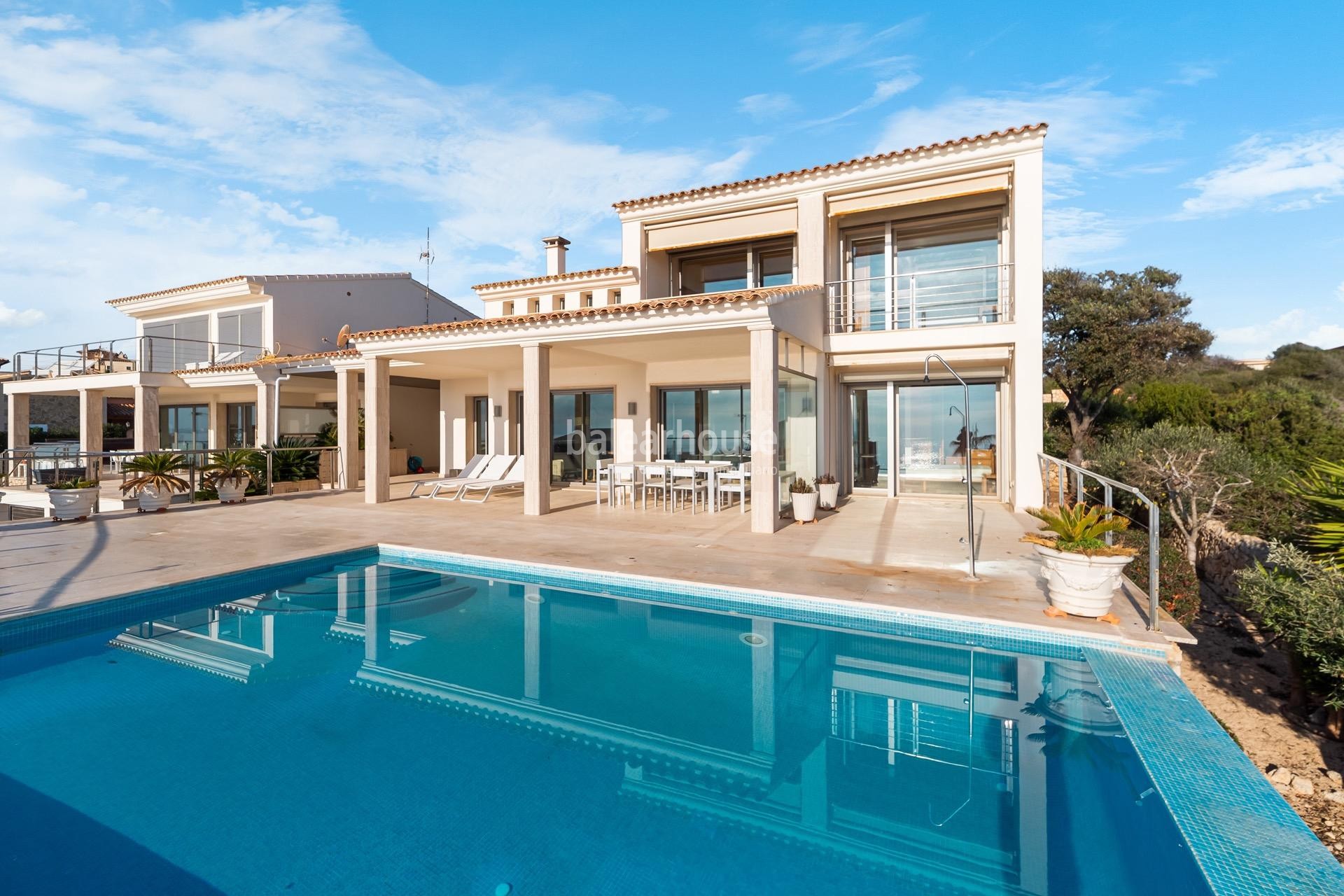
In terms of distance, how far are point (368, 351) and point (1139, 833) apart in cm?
1578

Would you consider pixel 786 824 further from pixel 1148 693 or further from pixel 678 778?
pixel 1148 693

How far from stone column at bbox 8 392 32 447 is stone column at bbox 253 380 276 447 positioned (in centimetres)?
1201

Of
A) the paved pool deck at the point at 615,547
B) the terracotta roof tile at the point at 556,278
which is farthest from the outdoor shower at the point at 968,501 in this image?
the terracotta roof tile at the point at 556,278

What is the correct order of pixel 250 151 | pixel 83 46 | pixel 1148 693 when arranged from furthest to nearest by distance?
pixel 250 151
pixel 83 46
pixel 1148 693

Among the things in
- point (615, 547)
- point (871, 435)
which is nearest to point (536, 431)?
point (615, 547)

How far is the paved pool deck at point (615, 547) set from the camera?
682cm

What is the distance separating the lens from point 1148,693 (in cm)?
458

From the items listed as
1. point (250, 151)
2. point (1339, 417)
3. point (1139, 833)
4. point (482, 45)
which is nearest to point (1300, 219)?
point (1339, 417)

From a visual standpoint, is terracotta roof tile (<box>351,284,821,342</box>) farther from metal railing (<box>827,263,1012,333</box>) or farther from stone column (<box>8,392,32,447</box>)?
stone column (<box>8,392,32,447</box>)

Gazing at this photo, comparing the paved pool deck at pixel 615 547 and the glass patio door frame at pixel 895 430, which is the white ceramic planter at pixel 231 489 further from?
the glass patio door frame at pixel 895 430

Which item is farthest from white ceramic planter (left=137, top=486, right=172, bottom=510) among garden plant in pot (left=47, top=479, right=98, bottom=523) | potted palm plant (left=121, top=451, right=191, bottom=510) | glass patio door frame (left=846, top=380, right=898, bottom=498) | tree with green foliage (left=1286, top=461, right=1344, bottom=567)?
tree with green foliage (left=1286, top=461, right=1344, bottom=567)

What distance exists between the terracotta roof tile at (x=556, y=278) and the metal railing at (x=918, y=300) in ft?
18.8

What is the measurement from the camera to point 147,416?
21.3 metres

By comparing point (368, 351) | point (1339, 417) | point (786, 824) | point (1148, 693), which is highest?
point (368, 351)
